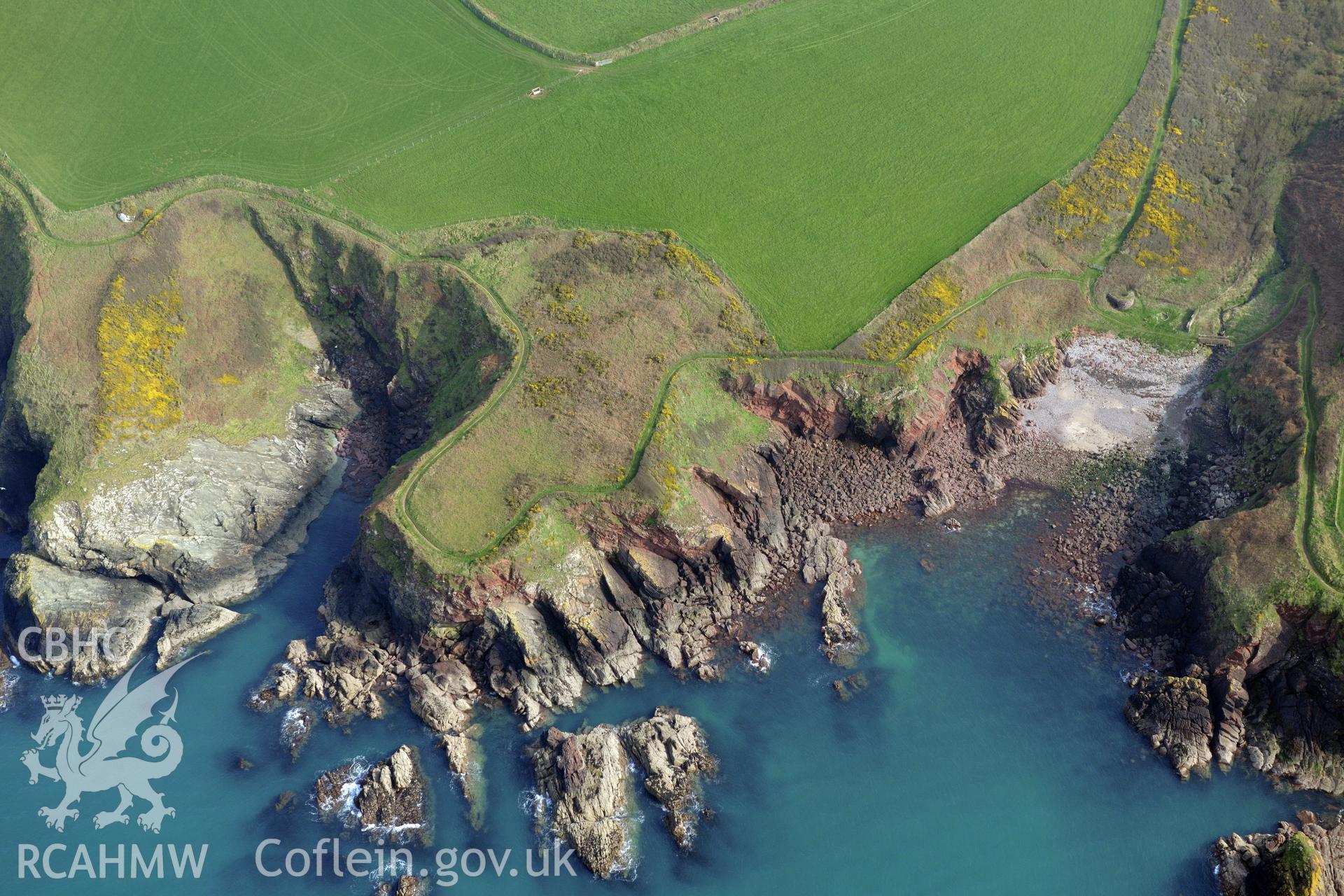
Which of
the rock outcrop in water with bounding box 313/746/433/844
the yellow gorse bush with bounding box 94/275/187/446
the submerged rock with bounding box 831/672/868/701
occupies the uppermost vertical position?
the yellow gorse bush with bounding box 94/275/187/446

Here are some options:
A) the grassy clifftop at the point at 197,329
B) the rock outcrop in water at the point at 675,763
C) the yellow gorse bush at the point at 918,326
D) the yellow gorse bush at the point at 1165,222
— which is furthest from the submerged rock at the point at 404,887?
the yellow gorse bush at the point at 1165,222

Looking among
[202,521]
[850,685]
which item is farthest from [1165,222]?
[202,521]

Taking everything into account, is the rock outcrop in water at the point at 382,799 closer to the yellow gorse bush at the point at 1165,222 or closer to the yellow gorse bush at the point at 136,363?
the yellow gorse bush at the point at 136,363

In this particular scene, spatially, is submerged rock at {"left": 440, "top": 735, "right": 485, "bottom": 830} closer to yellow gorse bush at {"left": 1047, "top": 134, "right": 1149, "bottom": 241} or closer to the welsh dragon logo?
the welsh dragon logo

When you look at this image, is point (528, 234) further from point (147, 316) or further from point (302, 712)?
point (302, 712)

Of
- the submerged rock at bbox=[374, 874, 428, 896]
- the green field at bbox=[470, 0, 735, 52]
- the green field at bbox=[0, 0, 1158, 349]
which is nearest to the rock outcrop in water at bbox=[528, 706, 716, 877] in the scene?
the submerged rock at bbox=[374, 874, 428, 896]

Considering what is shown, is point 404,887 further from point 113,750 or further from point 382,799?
point 113,750
